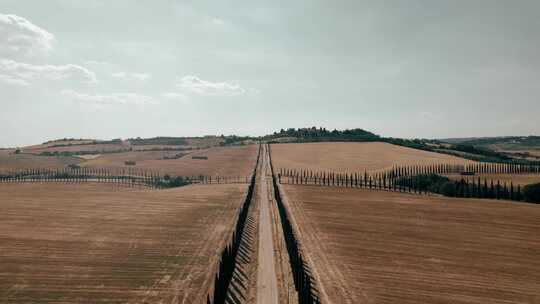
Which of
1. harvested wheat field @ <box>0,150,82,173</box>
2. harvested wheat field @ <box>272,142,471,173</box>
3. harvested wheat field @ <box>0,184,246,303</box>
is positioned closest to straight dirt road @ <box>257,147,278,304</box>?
harvested wheat field @ <box>0,184,246,303</box>

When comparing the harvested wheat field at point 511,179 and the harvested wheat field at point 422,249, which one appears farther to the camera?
the harvested wheat field at point 511,179

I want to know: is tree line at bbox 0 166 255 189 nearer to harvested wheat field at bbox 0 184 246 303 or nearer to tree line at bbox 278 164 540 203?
tree line at bbox 278 164 540 203

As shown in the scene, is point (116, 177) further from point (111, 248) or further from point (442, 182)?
point (442, 182)

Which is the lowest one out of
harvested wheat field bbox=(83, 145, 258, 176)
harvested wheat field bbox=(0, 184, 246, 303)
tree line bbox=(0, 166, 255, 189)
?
harvested wheat field bbox=(0, 184, 246, 303)

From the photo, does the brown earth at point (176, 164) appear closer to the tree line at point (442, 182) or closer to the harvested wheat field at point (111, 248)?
the tree line at point (442, 182)

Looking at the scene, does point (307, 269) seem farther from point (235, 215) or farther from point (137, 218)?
point (137, 218)

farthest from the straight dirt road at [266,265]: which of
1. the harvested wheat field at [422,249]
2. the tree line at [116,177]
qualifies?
the tree line at [116,177]

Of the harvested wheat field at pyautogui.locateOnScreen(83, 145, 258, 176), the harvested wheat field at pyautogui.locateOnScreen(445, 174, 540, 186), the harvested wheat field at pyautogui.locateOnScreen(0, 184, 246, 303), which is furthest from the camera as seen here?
the harvested wheat field at pyautogui.locateOnScreen(83, 145, 258, 176)
